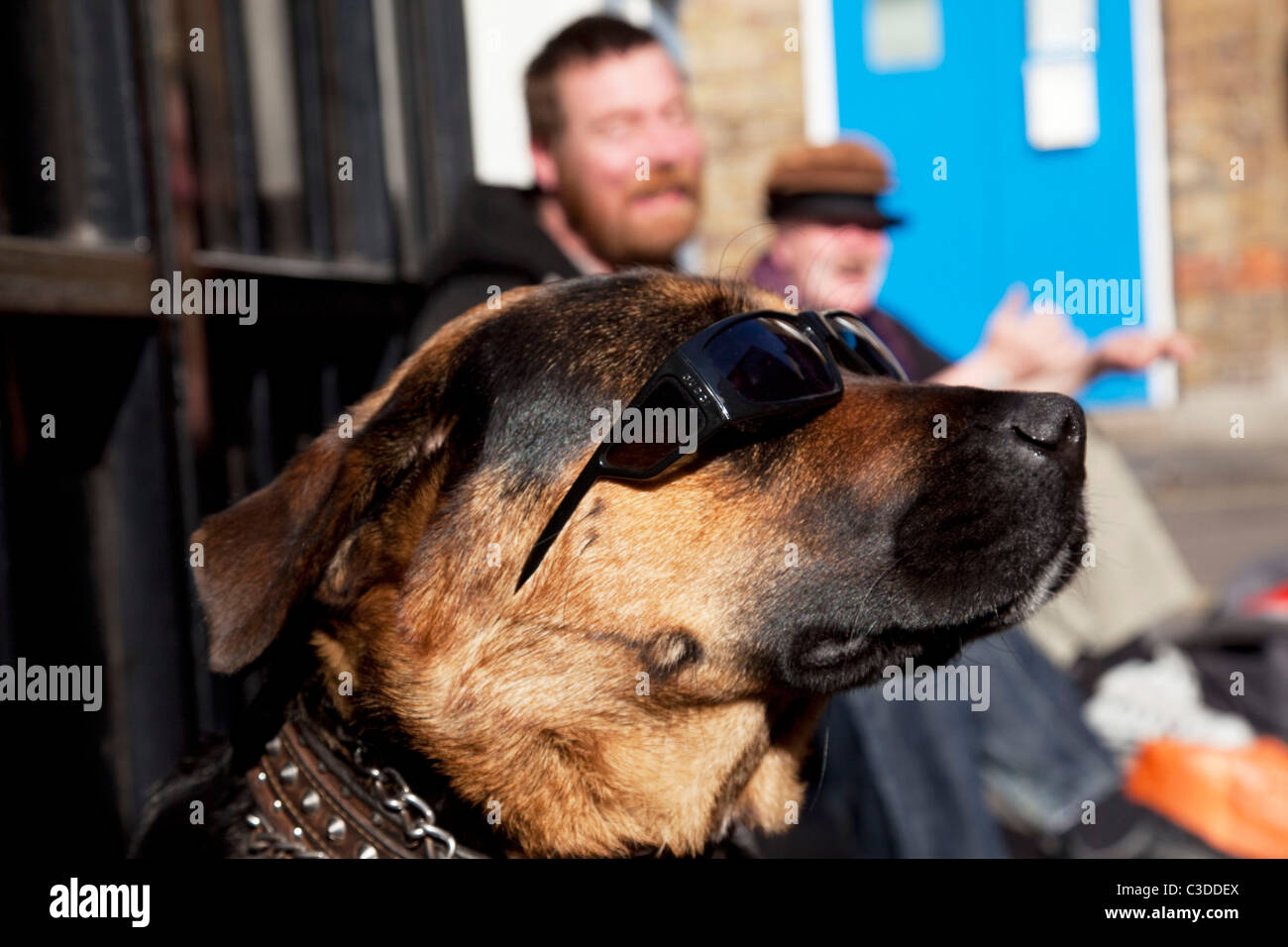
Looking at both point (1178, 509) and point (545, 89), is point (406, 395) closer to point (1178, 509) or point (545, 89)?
point (545, 89)

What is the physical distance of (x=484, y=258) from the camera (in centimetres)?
354

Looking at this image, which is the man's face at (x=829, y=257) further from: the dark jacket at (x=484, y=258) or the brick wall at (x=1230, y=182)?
the brick wall at (x=1230, y=182)

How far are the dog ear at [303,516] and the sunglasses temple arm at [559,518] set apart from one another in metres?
0.28

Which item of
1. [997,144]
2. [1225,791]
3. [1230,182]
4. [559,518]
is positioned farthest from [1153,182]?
[559,518]

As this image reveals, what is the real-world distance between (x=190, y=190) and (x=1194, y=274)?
8.51 meters

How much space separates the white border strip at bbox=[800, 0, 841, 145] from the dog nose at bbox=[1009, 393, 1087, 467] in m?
8.32

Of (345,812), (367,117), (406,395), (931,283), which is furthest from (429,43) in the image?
(931,283)

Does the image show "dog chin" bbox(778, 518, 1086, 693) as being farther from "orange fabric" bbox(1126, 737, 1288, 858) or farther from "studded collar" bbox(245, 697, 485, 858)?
"orange fabric" bbox(1126, 737, 1288, 858)

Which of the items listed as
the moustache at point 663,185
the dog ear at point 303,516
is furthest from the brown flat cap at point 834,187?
the dog ear at point 303,516

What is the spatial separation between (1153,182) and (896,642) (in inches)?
343

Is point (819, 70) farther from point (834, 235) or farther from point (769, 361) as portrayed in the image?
point (769, 361)

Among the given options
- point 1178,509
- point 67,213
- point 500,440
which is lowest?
point 1178,509

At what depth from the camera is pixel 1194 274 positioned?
381 inches

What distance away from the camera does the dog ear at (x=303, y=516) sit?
2.04m
